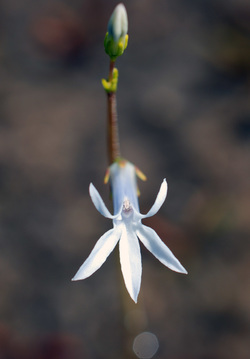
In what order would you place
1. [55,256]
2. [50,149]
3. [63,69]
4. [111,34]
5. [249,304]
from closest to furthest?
1. [111,34]
2. [249,304]
3. [55,256]
4. [50,149]
5. [63,69]

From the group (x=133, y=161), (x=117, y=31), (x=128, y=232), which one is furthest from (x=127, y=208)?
(x=133, y=161)

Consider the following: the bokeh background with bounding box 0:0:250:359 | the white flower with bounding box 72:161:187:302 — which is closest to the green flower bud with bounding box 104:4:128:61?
the white flower with bounding box 72:161:187:302

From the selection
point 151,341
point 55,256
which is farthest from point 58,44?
point 151,341

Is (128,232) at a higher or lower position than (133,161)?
lower

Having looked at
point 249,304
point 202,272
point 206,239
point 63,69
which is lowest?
point 249,304

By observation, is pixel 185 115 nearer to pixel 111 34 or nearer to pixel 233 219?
pixel 233 219

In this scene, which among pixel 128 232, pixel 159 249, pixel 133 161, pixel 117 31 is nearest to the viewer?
pixel 117 31

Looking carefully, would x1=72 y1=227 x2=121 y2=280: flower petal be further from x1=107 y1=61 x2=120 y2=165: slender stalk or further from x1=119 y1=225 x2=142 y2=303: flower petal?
x1=107 y1=61 x2=120 y2=165: slender stalk

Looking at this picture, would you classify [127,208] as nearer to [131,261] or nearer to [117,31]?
[131,261]
